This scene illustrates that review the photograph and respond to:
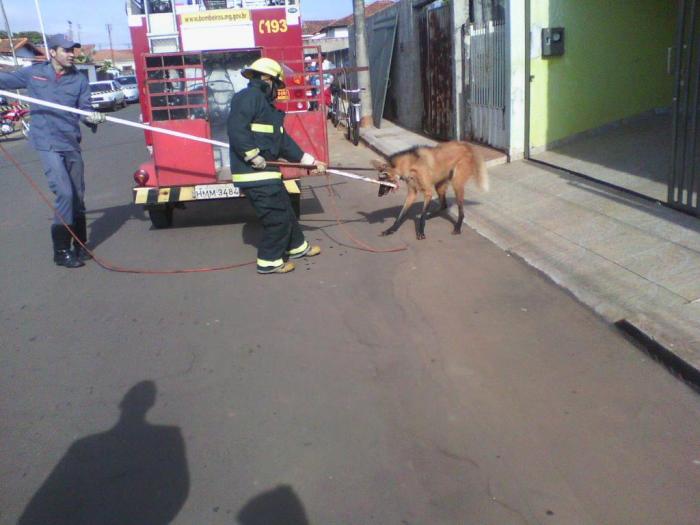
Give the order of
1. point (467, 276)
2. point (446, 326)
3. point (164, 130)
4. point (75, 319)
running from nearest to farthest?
point (446, 326), point (75, 319), point (467, 276), point (164, 130)

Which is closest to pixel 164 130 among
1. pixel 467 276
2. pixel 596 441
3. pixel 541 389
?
pixel 467 276

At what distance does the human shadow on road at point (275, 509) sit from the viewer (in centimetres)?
305

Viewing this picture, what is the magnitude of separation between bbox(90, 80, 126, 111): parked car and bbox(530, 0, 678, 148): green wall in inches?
1143

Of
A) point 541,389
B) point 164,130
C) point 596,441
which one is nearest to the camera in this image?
point 596,441

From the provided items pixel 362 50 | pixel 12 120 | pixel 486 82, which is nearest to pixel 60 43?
pixel 486 82

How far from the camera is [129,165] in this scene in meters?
15.0

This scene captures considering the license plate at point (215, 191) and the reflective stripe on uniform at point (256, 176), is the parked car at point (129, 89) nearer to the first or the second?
the license plate at point (215, 191)

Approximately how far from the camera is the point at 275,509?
3135 millimetres

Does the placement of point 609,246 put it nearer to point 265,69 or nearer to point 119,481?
point 265,69

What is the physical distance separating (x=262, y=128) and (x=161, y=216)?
9.16ft

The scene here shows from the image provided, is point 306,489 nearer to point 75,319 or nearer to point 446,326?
point 446,326

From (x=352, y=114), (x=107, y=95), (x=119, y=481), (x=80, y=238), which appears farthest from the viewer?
(x=107, y=95)

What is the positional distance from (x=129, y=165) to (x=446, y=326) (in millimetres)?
11645

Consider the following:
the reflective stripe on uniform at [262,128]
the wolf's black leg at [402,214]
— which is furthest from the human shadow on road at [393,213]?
the reflective stripe on uniform at [262,128]
